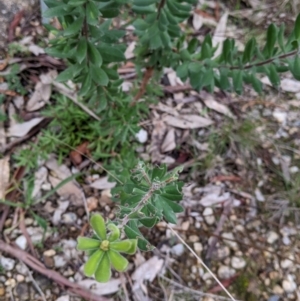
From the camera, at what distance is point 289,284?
1912 mm

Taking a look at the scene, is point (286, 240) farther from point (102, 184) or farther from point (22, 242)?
point (22, 242)

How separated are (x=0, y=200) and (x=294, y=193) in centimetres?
122

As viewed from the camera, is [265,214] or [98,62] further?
[265,214]

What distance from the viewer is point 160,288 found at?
6.10 ft

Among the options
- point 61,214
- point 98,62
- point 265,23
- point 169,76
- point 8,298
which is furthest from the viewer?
point 265,23

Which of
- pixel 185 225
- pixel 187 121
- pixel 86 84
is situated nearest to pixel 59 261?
pixel 185 225

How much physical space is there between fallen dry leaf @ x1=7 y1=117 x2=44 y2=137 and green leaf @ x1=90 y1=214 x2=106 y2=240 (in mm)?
1317

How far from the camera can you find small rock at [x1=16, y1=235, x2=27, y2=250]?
6.11 feet

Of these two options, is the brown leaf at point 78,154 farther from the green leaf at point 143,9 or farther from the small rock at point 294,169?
the small rock at point 294,169

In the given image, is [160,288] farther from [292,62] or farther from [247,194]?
[292,62]

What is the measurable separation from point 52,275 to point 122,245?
112cm

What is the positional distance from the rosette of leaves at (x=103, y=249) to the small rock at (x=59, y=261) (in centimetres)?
108

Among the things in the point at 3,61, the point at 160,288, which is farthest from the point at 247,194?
the point at 3,61

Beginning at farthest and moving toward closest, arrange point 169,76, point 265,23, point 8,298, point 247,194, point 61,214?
point 265,23
point 169,76
point 247,194
point 61,214
point 8,298
